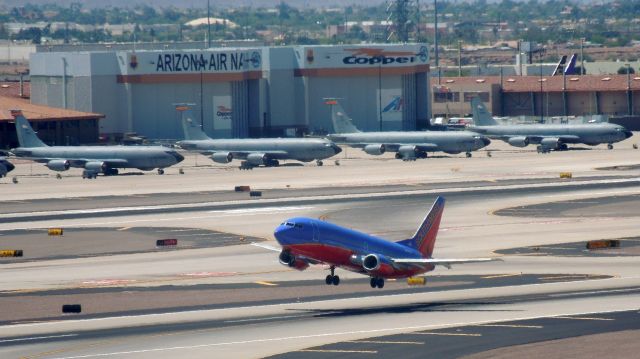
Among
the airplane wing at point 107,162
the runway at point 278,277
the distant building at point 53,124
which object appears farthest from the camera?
the distant building at point 53,124

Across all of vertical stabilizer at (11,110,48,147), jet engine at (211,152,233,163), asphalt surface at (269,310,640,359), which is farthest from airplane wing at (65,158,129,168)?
asphalt surface at (269,310,640,359)

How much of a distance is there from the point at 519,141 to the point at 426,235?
11539cm

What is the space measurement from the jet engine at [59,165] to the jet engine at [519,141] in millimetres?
60843

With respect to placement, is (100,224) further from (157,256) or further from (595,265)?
(595,265)

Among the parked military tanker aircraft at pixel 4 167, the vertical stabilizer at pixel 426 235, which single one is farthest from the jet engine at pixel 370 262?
the parked military tanker aircraft at pixel 4 167

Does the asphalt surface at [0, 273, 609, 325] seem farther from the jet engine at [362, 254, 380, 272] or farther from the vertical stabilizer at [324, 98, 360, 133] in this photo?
the vertical stabilizer at [324, 98, 360, 133]

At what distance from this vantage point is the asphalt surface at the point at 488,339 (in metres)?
55.1

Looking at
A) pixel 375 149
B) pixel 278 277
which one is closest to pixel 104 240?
pixel 278 277

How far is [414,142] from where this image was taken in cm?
17450

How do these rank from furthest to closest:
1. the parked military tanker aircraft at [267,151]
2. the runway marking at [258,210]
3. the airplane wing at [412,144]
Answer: the airplane wing at [412,144] → the parked military tanker aircraft at [267,151] → the runway marking at [258,210]

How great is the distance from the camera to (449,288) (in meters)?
73.8

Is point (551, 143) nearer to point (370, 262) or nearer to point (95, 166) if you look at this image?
point (95, 166)

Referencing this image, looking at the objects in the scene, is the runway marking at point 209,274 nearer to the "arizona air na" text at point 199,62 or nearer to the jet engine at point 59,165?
the jet engine at point 59,165

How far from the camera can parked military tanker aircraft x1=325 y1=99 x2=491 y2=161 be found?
172375 millimetres
